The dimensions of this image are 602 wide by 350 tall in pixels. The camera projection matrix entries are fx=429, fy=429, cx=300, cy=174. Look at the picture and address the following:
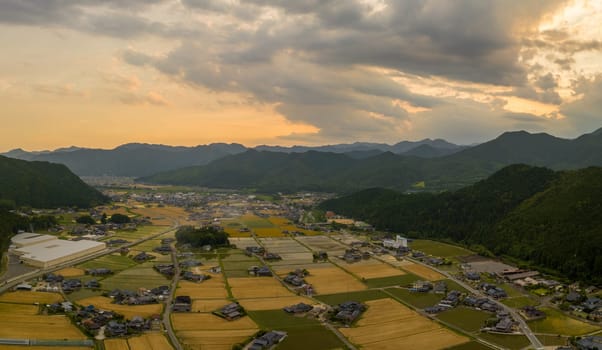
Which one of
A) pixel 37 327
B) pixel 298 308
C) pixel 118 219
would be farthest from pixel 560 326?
pixel 118 219

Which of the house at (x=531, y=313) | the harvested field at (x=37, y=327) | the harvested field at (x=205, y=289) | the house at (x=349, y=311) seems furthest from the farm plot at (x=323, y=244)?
the harvested field at (x=37, y=327)

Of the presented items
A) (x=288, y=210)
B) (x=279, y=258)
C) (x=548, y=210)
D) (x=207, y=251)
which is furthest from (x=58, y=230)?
(x=548, y=210)

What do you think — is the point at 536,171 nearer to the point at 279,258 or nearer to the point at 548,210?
the point at 548,210

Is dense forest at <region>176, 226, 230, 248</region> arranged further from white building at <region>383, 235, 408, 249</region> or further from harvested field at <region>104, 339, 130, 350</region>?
harvested field at <region>104, 339, 130, 350</region>

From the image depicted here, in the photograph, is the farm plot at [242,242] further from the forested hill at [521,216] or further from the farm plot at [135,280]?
the forested hill at [521,216]

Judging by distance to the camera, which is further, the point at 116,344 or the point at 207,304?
the point at 207,304

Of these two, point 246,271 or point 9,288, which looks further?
point 246,271

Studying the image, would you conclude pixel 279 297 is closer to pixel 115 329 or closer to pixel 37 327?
pixel 115 329
